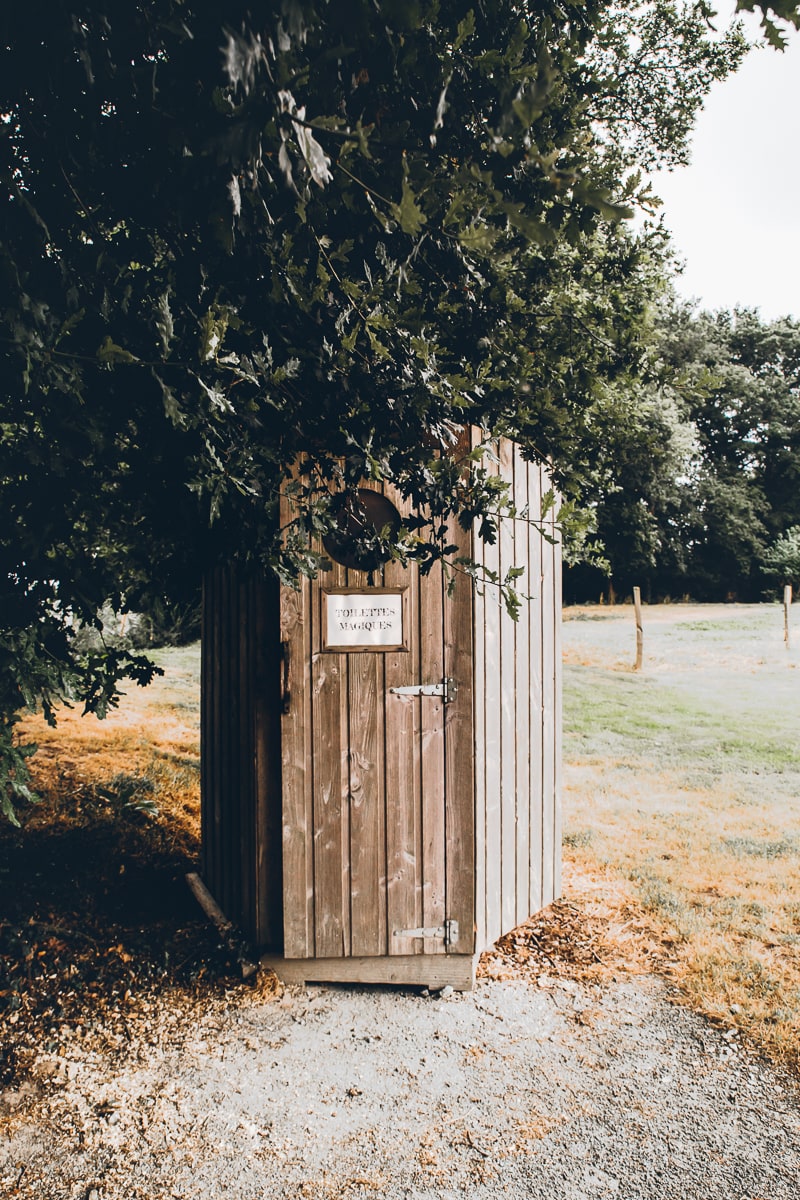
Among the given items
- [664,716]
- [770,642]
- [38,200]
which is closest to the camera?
[38,200]

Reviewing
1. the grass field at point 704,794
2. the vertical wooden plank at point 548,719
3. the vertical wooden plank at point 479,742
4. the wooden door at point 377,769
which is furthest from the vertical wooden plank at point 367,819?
the grass field at point 704,794

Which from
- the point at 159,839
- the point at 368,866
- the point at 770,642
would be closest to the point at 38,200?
the point at 368,866

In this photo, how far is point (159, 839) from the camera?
15.6 feet

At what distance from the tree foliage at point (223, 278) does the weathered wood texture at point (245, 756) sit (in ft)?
2.05

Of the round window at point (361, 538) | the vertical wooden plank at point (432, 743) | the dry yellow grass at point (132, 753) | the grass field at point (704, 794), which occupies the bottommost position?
the grass field at point (704, 794)

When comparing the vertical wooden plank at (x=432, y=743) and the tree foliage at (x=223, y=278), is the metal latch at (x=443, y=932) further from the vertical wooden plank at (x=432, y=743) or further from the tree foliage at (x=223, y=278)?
the tree foliage at (x=223, y=278)

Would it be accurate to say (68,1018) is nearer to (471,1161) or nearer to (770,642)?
(471,1161)

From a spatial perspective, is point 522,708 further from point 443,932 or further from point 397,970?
point 397,970

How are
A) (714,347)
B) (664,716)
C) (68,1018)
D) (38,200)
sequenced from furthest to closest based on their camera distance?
(714,347)
(664,716)
(68,1018)
(38,200)

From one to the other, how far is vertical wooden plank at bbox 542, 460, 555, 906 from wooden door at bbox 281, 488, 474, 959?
2.99 ft

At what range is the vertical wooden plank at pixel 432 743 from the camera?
131 inches

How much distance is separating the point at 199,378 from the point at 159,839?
3629mm

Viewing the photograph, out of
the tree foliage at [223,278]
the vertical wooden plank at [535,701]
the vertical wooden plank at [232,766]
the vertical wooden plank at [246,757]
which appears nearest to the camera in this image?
the tree foliage at [223,278]

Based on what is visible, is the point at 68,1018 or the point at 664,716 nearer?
the point at 68,1018
